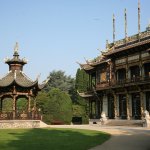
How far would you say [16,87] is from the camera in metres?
31.1

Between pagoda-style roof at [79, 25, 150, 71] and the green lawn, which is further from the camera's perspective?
pagoda-style roof at [79, 25, 150, 71]

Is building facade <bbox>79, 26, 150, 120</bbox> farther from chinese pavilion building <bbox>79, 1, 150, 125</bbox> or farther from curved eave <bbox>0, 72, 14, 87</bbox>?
curved eave <bbox>0, 72, 14, 87</bbox>

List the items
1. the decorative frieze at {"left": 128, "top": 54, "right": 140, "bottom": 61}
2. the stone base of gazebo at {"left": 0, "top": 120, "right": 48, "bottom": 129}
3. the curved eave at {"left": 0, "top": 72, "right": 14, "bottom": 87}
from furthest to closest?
the decorative frieze at {"left": 128, "top": 54, "right": 140, "bottom": 61} → the curved eave at {"left": 0, "top": 72, "right": 14, "bottom": 87} → the stone base of gazebo at {"left": 0, "top": 120, "right": 48, "bottom": 129}

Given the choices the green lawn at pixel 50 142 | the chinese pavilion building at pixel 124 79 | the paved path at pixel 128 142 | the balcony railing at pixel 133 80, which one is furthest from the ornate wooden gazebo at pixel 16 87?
the paved path at pixel 128 142

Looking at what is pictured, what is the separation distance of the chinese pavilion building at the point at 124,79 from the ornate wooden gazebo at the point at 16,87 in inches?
377

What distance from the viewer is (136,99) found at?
3425 cm

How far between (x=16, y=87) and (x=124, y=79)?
12306mm

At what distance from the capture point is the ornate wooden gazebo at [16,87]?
99.7ft

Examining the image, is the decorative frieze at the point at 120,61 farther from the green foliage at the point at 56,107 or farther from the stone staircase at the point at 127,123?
the green foliage at the point at 56,107

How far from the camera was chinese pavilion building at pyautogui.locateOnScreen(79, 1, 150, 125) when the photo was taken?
32.8 meters

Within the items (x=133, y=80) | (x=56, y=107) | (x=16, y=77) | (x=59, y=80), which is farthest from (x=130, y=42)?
(x=59, y=80)

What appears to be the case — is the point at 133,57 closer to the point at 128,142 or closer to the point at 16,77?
the point at 16,77

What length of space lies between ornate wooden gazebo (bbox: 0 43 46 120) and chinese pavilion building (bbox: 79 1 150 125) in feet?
31.4

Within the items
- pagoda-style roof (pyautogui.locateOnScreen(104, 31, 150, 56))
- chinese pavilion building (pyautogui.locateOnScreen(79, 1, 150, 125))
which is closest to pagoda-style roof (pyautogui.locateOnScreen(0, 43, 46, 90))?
chinese pavilion building (pyautogui.locateOnScreen(79, 1, 150, 125))
